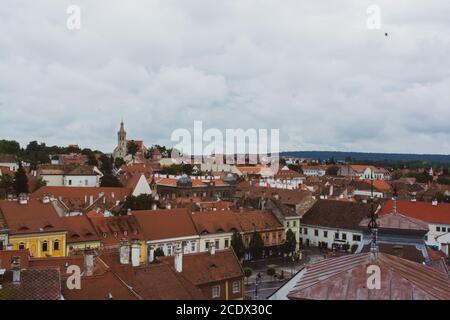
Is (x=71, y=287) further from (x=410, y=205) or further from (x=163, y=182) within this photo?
(x=163, y=182)

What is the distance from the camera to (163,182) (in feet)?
320

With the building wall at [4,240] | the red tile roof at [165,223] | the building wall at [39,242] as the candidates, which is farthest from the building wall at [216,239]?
the building wall at [4,240]

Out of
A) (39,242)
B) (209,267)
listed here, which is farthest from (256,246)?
(209,267)

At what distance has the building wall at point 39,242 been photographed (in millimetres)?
38719

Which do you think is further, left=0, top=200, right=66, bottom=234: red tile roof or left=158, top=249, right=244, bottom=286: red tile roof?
left=0, top=200, right=66, bottom=234: red tile roof

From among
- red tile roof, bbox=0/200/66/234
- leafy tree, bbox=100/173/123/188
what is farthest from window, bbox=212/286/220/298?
leafy tree, bbox=100/173/123/188

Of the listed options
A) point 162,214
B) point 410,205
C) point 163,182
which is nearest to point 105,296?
point 162,214

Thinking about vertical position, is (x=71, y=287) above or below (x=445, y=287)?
below

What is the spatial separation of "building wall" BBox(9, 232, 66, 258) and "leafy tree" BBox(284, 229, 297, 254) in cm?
2187

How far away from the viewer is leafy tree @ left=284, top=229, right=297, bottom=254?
52844mm

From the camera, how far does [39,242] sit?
3978cm

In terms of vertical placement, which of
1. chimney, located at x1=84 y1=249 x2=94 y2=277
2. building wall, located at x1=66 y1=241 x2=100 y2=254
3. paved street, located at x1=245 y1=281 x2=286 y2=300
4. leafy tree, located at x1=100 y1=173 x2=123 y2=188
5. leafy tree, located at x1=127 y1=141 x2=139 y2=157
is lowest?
paved street, located at x1=245 y1=281 x2=286 y2=300

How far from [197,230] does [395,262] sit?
123 feet

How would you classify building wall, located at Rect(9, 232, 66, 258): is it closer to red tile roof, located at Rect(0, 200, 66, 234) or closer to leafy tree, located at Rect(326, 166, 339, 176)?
red tile roof, located at Rect(0, 200, 66, 234)
